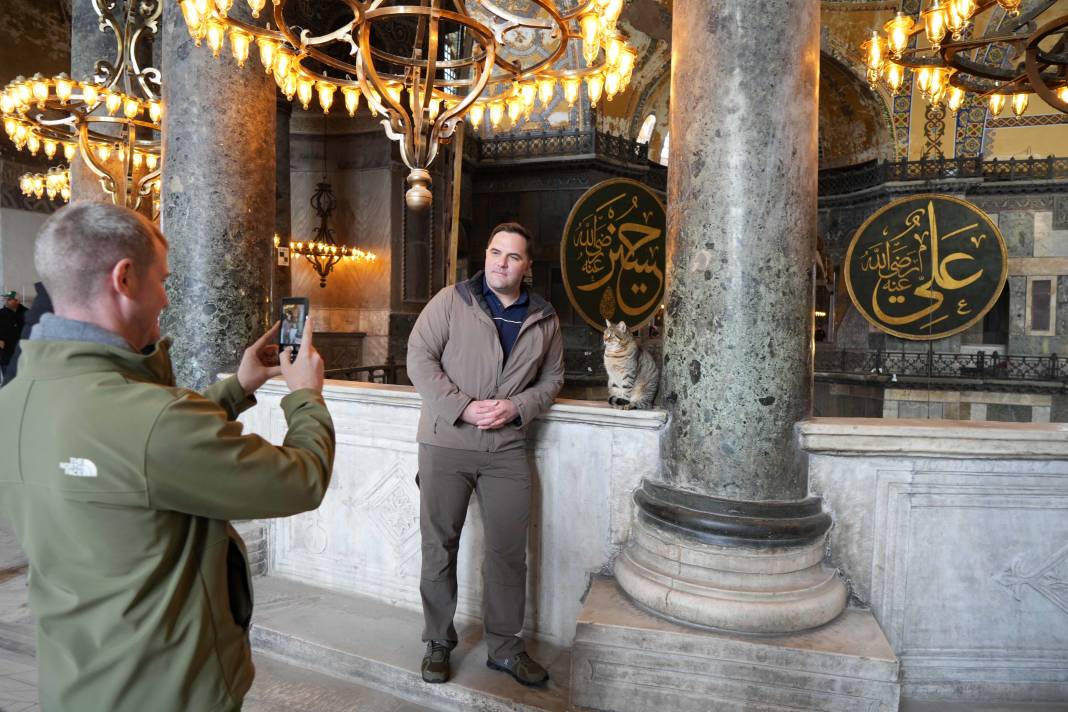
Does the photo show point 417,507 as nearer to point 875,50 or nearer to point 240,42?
point 240,42

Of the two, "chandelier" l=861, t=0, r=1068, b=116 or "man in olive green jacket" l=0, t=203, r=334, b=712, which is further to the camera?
"chandelier" l=861, t=0, r=1068, b=116

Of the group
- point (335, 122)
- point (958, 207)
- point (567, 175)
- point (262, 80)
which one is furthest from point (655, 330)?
point (262, 80)

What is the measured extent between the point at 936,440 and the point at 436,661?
1.94 metres

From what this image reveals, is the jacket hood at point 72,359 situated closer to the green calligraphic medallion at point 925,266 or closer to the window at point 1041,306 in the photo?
the green calligraphic medallion at point 925,266

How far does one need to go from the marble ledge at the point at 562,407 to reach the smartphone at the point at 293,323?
134 cm

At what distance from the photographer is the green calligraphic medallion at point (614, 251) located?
6.74 metres

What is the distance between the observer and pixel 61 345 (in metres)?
1.00

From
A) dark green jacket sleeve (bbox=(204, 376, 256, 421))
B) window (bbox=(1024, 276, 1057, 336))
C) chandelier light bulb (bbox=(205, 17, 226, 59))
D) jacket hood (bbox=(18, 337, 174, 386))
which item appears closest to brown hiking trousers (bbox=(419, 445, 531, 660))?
dark green jacket sleeve (bbox=(204, 376, 256, 421))

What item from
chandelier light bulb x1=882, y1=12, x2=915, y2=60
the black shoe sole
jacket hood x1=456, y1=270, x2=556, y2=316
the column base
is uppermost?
chandelier light bulb x1=882, y1=12, x2=915, y2=60

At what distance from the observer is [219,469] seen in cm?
99

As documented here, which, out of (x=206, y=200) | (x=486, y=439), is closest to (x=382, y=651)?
(x=486, y=439)

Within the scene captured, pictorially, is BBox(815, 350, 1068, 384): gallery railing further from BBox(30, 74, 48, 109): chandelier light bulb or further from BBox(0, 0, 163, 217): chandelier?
BBox(30, 74, 48, 109): chandelier light bulb

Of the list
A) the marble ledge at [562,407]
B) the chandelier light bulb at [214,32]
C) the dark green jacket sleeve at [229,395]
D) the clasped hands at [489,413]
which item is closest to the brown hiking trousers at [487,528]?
the clasped hands at [489,413]

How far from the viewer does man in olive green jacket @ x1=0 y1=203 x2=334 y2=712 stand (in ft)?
3.19
